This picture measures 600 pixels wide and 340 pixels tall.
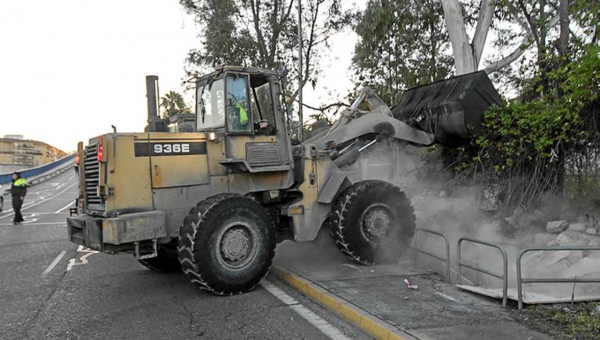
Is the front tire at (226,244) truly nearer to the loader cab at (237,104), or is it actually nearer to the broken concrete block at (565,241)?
the loader cab at (237,104)

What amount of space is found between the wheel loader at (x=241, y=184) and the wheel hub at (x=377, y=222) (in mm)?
19

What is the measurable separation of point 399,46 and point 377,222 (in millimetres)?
17060

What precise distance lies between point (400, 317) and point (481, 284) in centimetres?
273

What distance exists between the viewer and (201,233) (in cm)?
611

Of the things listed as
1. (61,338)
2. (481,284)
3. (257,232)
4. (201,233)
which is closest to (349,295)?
(257,232)

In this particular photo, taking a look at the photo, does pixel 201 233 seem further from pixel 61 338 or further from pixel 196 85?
pixel 196 85

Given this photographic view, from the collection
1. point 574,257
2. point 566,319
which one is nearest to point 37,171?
point 574,257

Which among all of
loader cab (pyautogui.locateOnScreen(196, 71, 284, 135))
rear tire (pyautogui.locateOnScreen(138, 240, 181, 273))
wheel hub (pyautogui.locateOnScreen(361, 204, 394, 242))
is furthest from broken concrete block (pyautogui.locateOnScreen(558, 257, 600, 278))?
rear tire (pyautogui.locateOnScreen(138, 240, 181, 273))

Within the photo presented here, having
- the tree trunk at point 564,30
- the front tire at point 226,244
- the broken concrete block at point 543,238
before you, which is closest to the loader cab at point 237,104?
the front tire at point 226,244

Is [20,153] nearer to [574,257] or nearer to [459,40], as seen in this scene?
[459,40]

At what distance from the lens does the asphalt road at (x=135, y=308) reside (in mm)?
5121

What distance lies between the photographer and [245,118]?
7.11 metres

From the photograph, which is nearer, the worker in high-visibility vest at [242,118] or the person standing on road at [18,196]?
the worker in high-visibility vest at [242,118]

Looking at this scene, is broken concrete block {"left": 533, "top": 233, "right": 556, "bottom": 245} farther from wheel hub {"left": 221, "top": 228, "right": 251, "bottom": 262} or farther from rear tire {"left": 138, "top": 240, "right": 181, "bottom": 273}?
rear tire {"left": 138, "top": 240, "right": 181, "bottom": 273}
